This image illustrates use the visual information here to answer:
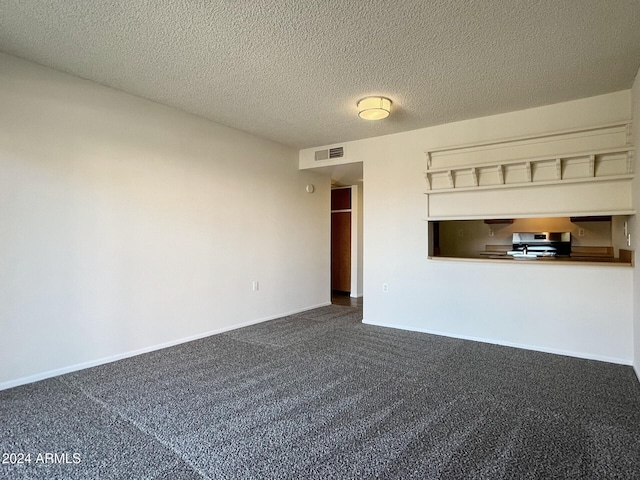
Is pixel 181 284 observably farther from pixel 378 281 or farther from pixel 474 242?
pixel 474 242

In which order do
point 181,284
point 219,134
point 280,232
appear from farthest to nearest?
point 280,232 < point 219,134 < point 181,284

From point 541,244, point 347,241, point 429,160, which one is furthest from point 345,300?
point 541,244

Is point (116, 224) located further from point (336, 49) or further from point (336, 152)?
point (336, 152)

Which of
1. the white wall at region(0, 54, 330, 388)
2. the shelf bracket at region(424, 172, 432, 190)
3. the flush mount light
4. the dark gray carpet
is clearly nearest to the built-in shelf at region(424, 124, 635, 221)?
the shelf bracket at region(424, 172, 432, 190)

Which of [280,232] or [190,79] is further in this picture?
[280,232]

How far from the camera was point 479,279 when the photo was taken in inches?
158

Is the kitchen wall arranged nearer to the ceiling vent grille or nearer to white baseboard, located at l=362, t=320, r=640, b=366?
white baseboard, located at l=362, t=320, r=640, b=366

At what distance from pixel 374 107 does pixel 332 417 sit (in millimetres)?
2760

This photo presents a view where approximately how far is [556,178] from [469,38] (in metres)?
1.92

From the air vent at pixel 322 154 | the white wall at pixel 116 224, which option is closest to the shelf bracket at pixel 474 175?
the air vent at pixel 322 154

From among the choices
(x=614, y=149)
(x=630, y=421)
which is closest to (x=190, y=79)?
(x=614, y=149)

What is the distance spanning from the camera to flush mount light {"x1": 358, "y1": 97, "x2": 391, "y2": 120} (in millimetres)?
3453

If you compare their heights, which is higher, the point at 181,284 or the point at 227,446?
the point at 181,284

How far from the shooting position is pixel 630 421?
2.20 metres
